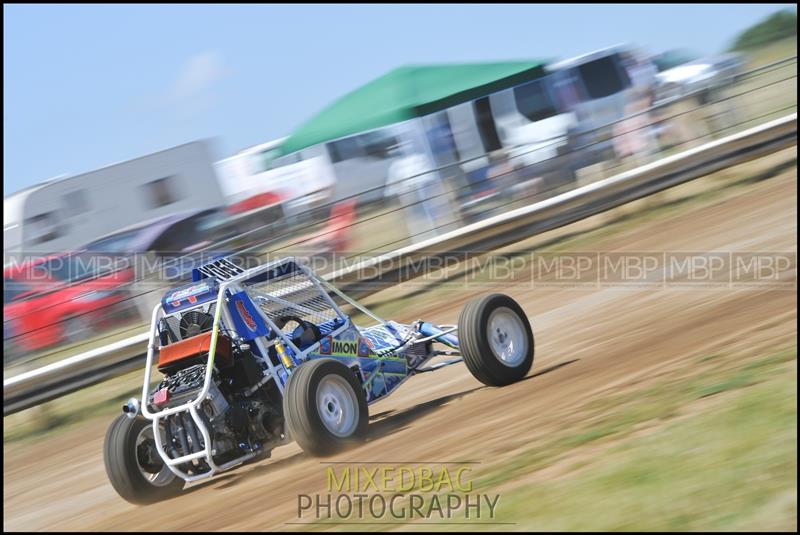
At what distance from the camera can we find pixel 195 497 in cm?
651

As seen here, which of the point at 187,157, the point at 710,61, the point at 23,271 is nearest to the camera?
the point at 23,271

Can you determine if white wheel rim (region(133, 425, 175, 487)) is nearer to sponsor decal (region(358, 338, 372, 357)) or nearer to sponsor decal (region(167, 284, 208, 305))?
sponsor decal (region(167, 284, 208, 305))

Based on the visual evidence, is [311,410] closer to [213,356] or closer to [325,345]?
[213,356]

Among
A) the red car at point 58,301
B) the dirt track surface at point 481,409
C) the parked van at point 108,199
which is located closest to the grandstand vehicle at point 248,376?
the dirt track surface at point 481,409

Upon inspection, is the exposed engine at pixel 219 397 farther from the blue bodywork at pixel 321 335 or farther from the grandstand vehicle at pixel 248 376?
the blue bodywork at pixel 321 335

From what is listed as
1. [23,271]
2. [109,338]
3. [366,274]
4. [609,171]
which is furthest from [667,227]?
[23,271]

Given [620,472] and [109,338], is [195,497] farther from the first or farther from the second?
[109,338]

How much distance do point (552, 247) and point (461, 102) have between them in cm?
298

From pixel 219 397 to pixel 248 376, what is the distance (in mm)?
272

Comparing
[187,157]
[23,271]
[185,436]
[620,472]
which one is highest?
[187,157]

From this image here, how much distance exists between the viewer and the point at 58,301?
35.2 ft

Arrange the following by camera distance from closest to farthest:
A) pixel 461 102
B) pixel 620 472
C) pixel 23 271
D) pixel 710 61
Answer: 1. pixel 620 472
2. pixel 23 271
3. pixel 461 102
4. pixel 710 61

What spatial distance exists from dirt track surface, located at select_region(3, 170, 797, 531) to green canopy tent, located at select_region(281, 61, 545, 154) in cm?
417

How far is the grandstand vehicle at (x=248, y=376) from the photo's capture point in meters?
6.38
